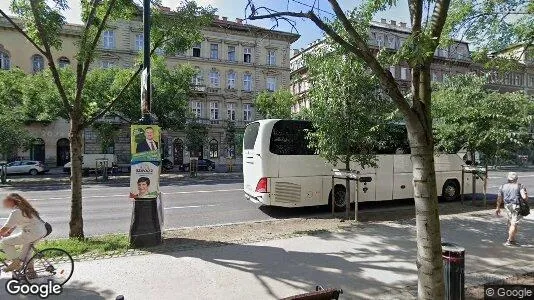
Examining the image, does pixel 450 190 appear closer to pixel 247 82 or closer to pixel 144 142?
pixel 144 142

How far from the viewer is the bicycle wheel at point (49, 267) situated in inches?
200

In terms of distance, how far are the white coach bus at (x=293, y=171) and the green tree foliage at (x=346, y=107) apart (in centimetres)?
160

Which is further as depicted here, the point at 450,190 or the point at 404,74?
the point at 404,74

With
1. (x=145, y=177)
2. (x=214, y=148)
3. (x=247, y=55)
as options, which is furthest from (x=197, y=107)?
(x=145, y=177)

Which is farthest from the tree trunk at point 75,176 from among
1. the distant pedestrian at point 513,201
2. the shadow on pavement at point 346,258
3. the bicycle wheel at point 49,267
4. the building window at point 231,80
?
the building window at point 231,80

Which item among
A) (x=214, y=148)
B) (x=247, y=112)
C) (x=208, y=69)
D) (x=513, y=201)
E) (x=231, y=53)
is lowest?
(x=513, y=201)

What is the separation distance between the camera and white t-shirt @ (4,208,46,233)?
513 centimetres

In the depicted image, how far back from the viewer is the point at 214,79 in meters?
46.2

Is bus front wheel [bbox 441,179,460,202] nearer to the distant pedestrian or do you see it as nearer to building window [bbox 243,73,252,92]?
the distant pedestrian

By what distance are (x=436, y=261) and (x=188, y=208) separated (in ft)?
33.7

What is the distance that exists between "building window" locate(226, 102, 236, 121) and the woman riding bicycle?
41787 millimetres

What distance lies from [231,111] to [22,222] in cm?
4231

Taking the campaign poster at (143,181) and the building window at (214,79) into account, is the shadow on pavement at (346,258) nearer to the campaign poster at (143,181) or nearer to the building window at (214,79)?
the campaign poster at (143,181)

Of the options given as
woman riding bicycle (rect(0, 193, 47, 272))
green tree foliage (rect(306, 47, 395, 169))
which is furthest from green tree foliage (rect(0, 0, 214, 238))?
green tree foliage (rect(306, 47, 395, 169))
